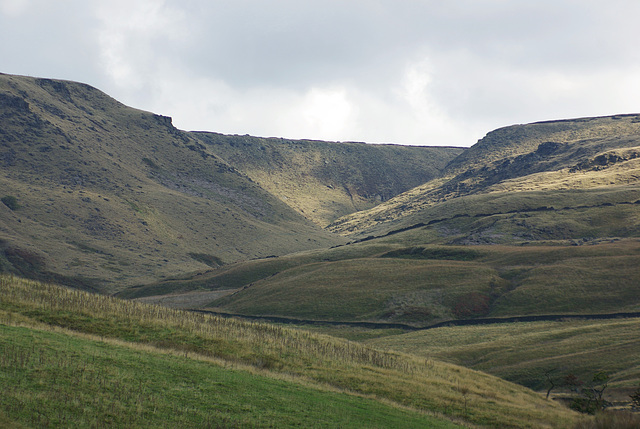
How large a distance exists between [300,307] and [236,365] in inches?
2439

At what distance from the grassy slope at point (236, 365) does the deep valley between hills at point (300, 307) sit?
18 centimetres

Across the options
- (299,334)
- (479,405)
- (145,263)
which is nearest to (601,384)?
(479,405)

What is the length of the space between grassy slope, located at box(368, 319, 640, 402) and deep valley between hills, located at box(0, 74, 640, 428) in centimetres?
29

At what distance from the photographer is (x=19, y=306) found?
3428 cm

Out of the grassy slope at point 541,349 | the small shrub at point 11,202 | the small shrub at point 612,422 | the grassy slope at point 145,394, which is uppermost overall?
the small shrub at point 11,202

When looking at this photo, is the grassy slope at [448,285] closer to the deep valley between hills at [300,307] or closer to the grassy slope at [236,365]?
the deep valley between hills at [300,307]

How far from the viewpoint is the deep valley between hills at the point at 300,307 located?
2334 centimetres

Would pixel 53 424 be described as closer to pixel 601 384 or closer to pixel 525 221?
pixel 601 384

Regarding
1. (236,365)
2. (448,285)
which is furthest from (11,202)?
(236,365)

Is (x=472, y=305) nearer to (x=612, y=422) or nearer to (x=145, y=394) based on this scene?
(x=612, y=422)

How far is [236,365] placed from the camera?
1187 inches

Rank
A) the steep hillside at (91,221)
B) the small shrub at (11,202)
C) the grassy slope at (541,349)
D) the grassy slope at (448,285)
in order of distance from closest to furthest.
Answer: the grassy slope at (541,349)
the grassy slope at (448,285)
the steep hillside at (91,221)
the small shrub at (11,202)

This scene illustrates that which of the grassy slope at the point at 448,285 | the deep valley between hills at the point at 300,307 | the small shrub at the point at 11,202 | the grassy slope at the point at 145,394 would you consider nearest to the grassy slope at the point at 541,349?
the deep valley between hills at the point at 300,307

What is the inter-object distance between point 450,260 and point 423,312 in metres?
28.4
